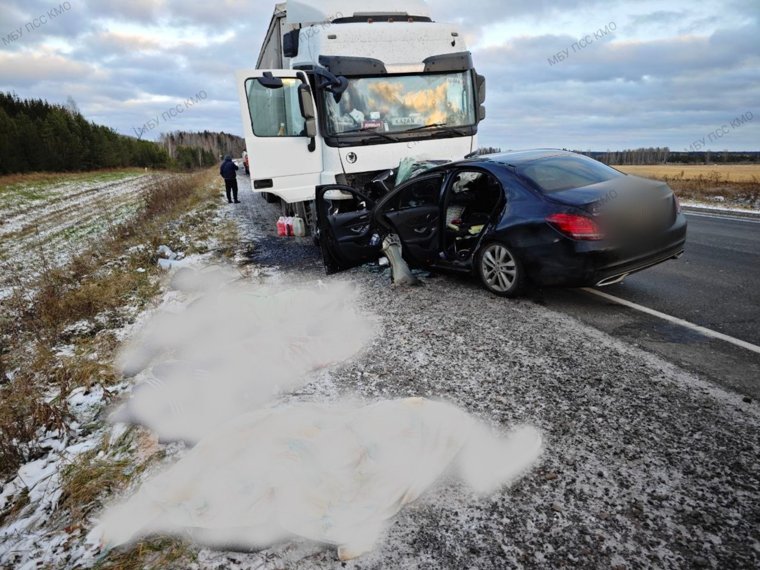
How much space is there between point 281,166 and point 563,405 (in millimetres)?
6320

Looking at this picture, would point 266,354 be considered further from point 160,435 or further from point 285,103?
point 285,103

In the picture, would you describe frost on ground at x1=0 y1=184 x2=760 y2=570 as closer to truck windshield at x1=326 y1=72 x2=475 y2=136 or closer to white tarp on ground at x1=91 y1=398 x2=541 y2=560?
white tarp on ground at x1=91 y1=398 x2=541 y2=560

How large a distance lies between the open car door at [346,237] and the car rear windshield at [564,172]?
7.34 feet

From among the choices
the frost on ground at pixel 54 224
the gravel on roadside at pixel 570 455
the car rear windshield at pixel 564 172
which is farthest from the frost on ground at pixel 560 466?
the frost on ground at pixel 54 224

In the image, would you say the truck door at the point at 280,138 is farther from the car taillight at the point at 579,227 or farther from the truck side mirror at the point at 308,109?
the car taillight at the point at 579,227

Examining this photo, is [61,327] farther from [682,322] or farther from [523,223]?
[682,322]

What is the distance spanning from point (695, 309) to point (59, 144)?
2113 inches

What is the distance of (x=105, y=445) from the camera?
2.98 meters

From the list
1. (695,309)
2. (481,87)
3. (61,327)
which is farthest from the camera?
(481,87)

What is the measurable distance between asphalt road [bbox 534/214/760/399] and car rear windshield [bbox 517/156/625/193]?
3.95 feet

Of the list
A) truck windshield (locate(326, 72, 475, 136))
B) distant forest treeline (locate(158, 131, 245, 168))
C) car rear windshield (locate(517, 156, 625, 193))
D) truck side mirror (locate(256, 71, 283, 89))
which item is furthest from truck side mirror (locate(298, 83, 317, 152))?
distant forest treeline (locate(158, 131, 245, 168))

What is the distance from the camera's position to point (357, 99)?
738 centimetres

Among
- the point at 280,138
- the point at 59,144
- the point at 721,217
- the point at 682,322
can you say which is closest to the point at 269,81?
the point at 280,138

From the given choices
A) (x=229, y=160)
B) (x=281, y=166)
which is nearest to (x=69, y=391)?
(x=281, y=166)
